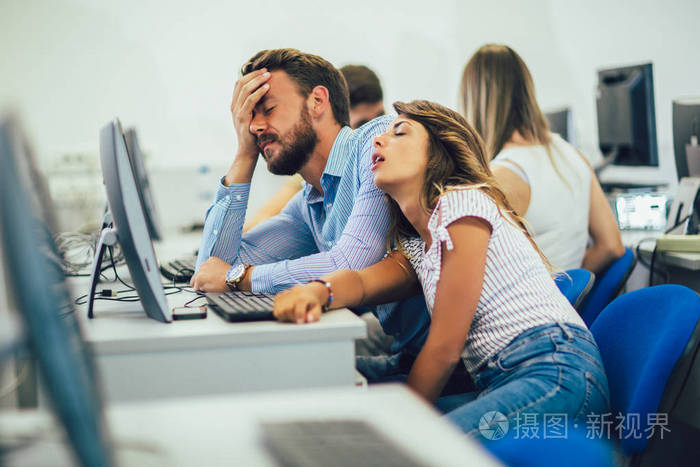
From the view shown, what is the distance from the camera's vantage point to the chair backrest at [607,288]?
1.83 m

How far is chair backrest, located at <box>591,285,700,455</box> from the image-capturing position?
43.4 inches

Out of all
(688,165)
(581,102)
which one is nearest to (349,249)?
(688,165)

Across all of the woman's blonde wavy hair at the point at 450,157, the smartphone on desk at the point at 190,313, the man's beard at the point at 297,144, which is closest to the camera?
the smartphone on desk at the point at 190,313

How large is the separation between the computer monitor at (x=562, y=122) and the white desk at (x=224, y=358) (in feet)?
8.13

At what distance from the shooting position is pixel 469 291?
1253mm

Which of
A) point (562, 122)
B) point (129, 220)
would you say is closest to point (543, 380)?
point (129, 220)

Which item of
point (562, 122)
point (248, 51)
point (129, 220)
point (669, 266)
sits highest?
point (248, 51)

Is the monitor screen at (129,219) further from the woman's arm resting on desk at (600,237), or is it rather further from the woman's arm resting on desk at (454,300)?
the woman's arm resting on desk at (600,237)

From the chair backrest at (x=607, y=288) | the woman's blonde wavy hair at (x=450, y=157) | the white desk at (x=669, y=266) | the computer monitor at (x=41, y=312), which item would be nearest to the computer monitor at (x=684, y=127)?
the white desk at (x=669, y=266)

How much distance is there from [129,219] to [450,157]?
2.37 feet

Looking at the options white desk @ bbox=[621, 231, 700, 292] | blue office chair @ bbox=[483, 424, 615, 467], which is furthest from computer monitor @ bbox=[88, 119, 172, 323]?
white desk @ bbox=[621, 231, 700, 292]

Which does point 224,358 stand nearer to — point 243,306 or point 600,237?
point 243,306

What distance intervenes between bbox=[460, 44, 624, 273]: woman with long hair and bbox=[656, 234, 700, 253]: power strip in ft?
0.45

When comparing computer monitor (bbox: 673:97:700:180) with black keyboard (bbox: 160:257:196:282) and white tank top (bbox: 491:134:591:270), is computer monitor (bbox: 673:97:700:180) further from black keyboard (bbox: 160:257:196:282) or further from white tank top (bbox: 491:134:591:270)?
black keyboard (bbox: 160:257:196:282)
